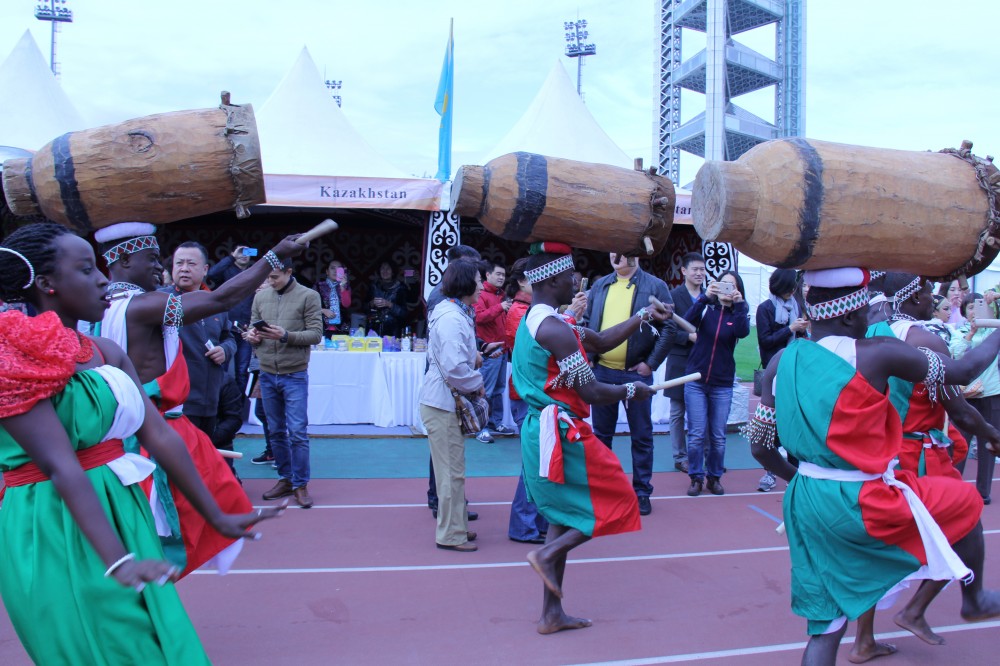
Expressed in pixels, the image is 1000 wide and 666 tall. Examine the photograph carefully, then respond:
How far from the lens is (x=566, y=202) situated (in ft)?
12.0

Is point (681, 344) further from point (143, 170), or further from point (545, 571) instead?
point (143, 170)

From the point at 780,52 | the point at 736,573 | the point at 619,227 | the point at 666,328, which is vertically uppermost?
the point at 780,52

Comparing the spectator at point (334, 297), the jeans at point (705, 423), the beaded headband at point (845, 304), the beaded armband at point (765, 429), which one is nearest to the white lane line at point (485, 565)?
the jeans at point (705, 423)

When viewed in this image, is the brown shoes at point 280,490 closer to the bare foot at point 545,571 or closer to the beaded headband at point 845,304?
the bare foot at point 545,571

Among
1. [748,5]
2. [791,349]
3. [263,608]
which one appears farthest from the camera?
[748,5]

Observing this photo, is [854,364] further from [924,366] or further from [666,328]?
[666,328]

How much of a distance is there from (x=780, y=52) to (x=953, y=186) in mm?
47826

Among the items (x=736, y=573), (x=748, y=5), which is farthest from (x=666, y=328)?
(x=748, y=5)

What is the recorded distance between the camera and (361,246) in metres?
13.2

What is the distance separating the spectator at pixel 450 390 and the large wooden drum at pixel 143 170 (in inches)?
84.8

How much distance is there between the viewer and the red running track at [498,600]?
3.69 metres

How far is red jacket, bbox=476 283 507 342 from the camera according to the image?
8.23m

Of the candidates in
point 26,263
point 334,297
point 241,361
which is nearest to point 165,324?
point 26,263

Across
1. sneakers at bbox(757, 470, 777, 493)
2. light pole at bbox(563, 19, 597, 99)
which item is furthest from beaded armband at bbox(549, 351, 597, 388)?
light pole at bbox(563, 19, 597, 99)
